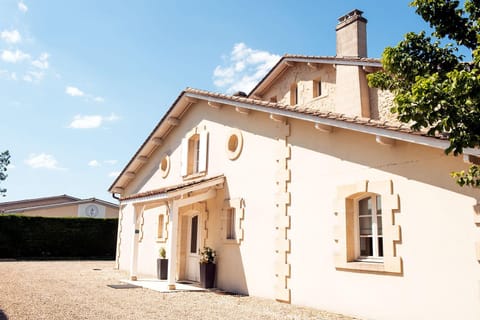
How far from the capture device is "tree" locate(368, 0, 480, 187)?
4.50 meters

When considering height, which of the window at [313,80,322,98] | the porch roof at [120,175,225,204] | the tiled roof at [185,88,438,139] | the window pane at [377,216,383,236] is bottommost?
the window pane at [377,216,383,236]

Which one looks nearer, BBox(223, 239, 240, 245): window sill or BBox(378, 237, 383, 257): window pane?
BBox(378, 237, 383, 257): window pane

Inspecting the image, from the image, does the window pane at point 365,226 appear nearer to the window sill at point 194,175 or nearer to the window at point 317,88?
the window sill at point 194,175

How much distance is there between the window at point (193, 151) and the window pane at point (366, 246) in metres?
5.94

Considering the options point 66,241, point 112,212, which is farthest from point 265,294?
point 112,212

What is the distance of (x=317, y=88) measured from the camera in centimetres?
1421

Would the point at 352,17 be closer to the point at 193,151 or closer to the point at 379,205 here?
the point at 193,151

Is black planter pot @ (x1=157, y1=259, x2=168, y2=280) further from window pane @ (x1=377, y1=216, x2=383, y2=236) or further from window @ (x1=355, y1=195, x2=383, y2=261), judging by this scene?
window pane @ (x1=377, y1=216, x2=383, y2=236)

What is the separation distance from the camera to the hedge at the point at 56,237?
2148cm

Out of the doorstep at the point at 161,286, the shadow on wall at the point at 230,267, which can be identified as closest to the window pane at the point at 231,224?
the shadow on wall at the point at 230,267

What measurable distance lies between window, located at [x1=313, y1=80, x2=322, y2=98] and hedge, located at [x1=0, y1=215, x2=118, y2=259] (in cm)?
1494

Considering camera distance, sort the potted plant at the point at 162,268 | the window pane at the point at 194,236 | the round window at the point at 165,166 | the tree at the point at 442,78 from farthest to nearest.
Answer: the round window at the point at 165,166 → the potted plant at the point at 162,268 → the window pane at the point at 194,236 → the tree at the point at 442,78

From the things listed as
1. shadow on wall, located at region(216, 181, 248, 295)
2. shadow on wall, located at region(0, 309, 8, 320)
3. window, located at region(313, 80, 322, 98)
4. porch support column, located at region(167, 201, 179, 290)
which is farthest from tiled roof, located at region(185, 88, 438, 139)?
shadow on wall, located at region(0, 309, 8, 320)

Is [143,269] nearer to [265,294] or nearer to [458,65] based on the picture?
[265,294]
